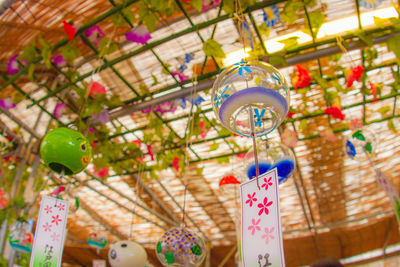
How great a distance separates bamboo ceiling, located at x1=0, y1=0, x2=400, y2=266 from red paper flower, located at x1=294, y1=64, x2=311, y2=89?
17 centimetres

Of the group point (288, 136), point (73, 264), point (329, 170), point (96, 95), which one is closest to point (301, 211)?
point (329, 170)

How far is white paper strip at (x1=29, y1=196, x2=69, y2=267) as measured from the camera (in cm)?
161

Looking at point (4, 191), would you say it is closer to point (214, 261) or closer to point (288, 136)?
point (288, 136)

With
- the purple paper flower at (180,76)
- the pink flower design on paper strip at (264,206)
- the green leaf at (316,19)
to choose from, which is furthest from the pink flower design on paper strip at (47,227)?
the green leaf at (316,19)

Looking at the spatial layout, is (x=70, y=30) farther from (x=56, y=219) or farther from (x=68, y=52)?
(x=56, y=219)

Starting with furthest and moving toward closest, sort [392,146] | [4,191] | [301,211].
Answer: [301,211]
[392,146]
[4,191]

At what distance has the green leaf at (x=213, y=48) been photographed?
2345 millimetres

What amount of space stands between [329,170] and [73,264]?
27.3ft

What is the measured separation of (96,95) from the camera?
3.18 metres

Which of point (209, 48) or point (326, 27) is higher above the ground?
point (326, 27)

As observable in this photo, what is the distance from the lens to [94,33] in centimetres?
277

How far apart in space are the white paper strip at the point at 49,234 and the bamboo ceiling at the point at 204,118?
3.03 ft

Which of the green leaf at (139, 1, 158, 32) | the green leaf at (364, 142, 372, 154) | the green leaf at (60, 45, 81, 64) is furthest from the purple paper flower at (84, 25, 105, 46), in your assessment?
the green leaf at (364, 142, 372, 154)

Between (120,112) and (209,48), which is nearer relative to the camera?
(209,48)
